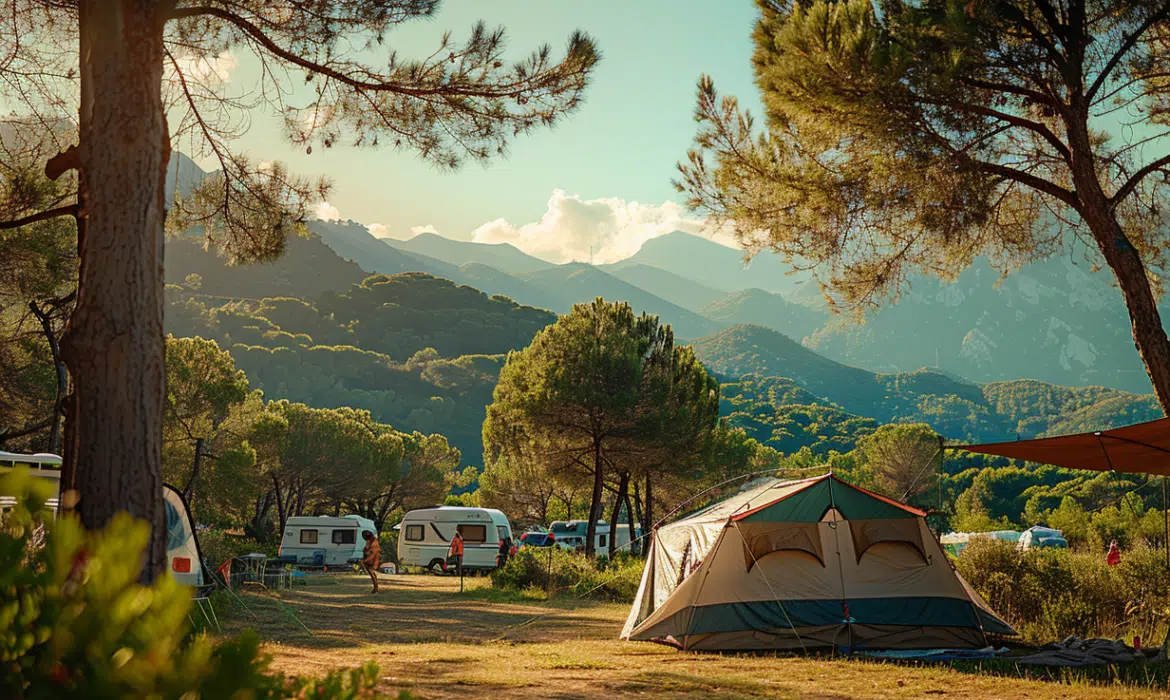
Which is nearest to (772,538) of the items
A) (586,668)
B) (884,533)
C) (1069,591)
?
(884,533)

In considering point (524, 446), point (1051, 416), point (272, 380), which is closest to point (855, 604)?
point (524, 446)

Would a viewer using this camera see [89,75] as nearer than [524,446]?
Yes

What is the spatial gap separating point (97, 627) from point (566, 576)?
16114mm

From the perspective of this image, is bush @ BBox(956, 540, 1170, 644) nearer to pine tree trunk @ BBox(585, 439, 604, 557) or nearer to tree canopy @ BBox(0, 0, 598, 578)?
tree canopy @ BBox(0, 0, 598, 578)

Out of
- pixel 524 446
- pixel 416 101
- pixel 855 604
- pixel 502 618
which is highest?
pixel 416 101

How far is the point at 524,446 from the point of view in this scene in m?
26.2

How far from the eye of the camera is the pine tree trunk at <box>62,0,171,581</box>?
5281 millimetres

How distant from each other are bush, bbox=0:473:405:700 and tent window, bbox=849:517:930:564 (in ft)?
28.1

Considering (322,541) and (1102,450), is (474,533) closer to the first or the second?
(322,541)

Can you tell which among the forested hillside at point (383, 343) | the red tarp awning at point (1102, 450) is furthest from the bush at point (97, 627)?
the forested hillside at point (383, 343)

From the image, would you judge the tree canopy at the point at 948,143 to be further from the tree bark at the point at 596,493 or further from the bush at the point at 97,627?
the tree bark at the point at 596,493

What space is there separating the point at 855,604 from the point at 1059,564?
9.10ft

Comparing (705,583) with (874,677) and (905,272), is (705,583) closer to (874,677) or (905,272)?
(874,677)

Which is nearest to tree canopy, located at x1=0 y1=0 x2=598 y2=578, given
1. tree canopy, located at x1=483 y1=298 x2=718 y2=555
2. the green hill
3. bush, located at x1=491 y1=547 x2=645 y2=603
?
bush, located at x1=491 y1=547 x2=645 y2=603
